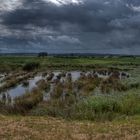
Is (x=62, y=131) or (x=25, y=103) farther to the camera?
(x=25, y=103)

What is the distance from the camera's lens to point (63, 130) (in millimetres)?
12641

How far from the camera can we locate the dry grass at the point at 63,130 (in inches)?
460

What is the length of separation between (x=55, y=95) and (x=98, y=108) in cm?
1338

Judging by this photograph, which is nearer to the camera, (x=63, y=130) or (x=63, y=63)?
(x=63, y=130)

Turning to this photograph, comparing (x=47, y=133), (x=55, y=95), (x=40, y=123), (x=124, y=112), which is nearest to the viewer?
(x=47, y=133)

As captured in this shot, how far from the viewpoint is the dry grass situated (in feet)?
38.3

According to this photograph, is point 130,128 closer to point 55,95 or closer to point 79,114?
point 79,114

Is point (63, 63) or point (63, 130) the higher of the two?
point (63, 130)

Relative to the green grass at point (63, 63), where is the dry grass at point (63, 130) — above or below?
above

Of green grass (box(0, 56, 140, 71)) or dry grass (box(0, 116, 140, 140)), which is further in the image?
green grass (box(0, 56, 140, 71))

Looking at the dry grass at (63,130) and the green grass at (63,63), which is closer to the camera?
the dry grass at (63,130)

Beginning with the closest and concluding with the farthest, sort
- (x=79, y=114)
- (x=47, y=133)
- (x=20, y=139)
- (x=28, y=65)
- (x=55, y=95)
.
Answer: (x=20, y=139), (x=47, y=133), (x=79, y=114), (x=55, y=95), (x=28, y=65)

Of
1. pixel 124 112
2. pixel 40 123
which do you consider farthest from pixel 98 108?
pixel 40 123

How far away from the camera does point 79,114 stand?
1700 centimetres
